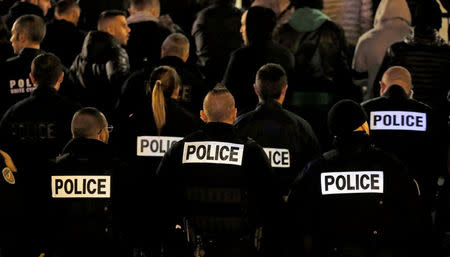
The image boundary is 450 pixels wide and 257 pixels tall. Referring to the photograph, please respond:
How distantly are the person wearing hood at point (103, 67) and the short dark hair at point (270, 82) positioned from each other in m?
1.85

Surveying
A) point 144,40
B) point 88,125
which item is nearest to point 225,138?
point 88,125

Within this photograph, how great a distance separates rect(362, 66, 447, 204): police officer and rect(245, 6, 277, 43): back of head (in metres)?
1.28

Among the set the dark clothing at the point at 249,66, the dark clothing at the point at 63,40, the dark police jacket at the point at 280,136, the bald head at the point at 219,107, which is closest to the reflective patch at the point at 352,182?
the bald head at the point at 219,107

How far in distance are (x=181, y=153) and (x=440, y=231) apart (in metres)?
2.88

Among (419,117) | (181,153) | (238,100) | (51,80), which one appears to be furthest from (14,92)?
(419,117)

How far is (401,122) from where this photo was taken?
9422mm

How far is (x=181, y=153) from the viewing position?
24.8ft

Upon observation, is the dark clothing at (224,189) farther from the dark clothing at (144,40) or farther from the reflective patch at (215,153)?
the dark clothing at (144,40)

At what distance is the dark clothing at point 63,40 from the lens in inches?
448

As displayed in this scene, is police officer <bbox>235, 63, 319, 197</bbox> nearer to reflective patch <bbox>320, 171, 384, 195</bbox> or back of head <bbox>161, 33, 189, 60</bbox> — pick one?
reflective patch <bbox>320, 171, 384, 195</bbox>

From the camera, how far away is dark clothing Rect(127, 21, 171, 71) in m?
11.1

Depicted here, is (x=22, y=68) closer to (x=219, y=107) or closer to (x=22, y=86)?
(x=22, y=86)

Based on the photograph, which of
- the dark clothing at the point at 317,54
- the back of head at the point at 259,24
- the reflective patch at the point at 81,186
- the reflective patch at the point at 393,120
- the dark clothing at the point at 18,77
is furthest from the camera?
the dark clothing at the point at 317,54

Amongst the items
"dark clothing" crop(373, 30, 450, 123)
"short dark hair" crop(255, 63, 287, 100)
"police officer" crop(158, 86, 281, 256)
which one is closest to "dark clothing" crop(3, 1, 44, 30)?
"dark clothing" crop(373, 30, 450, 123)
